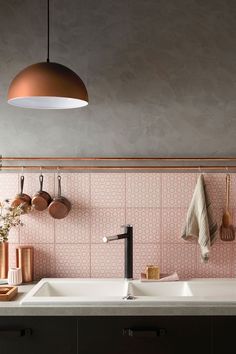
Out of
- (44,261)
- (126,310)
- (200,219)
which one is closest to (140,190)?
(200,219)

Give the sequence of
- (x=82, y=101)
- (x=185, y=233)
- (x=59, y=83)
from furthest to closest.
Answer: (x=185, y=233) < (x=82, y=101) < (x=59, y=83)

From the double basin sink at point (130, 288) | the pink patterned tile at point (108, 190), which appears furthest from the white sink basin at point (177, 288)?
the pink patterned tile at point (108, 190)

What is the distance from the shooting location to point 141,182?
288cm

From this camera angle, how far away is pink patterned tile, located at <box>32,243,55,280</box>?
2879mm

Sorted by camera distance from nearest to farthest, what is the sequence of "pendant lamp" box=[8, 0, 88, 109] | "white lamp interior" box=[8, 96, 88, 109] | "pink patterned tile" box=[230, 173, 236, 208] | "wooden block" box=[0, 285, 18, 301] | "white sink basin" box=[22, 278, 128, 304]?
"pendant lamp" box=[8, 0, 88, 109] < "wooden block" box=[0, 285, 18, 301] < "white lamp interior" box=[8, 96, 88, 109] < "white sink basin" box=[22, 278, 128, 304] < "pink patterned tile" box=[230, 173, 236, 208]

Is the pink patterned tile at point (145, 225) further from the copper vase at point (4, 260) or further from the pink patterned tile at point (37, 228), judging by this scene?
the copper vase at point (4, 260)

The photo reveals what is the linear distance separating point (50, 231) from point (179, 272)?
78 centimetres

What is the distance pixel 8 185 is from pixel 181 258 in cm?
109

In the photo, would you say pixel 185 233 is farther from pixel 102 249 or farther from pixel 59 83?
pixel 59 83
